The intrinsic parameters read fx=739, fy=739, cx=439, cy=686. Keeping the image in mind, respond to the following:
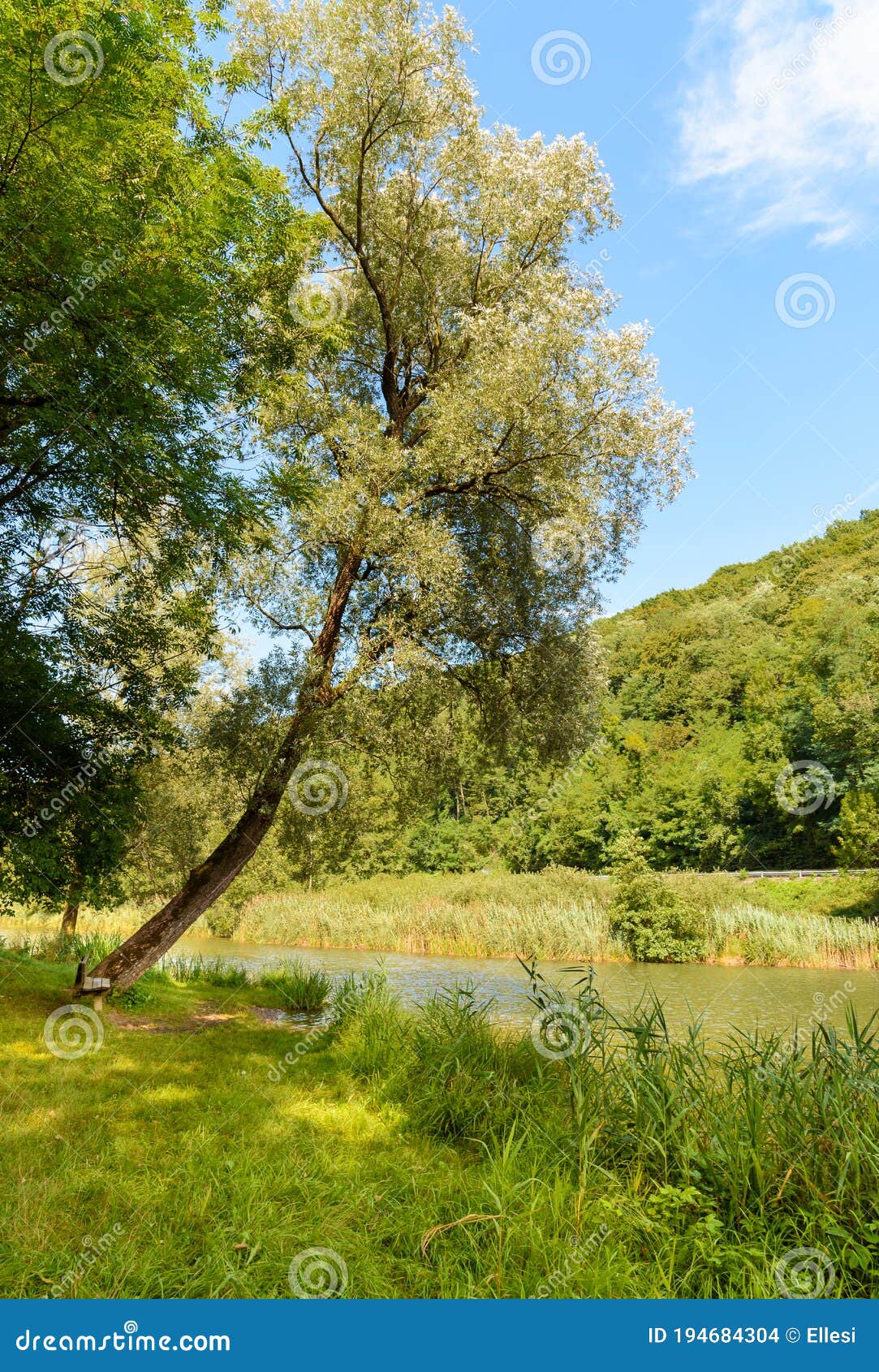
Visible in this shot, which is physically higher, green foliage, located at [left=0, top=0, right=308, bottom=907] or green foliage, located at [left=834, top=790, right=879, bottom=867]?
green foliage, located at [left=0, top=0, right=308, bottom=907]

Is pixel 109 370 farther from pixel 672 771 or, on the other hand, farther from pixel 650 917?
pixel 672 771

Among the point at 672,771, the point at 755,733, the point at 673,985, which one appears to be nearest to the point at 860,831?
the point at 755,733

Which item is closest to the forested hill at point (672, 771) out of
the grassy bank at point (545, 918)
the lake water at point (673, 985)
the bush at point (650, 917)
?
the grassy bank at point (545, 918)

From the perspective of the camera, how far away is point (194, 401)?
7.39 meters

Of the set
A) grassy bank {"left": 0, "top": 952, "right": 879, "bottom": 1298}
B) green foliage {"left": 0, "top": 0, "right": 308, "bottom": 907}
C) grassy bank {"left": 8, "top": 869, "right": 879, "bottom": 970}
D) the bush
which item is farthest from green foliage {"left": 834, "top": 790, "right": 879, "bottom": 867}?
green foliage {"left": 0, "top": 0, "right": 308, "bottom": 907}

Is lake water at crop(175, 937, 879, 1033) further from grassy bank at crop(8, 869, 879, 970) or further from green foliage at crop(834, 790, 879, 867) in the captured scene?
green foliage at crop(834, 790, 879, 867)

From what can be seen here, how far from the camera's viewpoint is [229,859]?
1037 centimetres

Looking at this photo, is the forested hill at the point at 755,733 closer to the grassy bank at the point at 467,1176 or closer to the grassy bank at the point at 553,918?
the grassy bank at the point at 553,918

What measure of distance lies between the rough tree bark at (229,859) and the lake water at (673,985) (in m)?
2.51

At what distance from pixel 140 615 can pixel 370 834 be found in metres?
5.33

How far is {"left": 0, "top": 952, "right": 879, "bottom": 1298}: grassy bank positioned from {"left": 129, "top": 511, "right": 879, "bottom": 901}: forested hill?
5434mm

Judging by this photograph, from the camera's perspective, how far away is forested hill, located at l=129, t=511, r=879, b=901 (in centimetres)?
1198

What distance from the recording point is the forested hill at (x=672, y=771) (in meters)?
12.0

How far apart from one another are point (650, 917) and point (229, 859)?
50.3 ft
